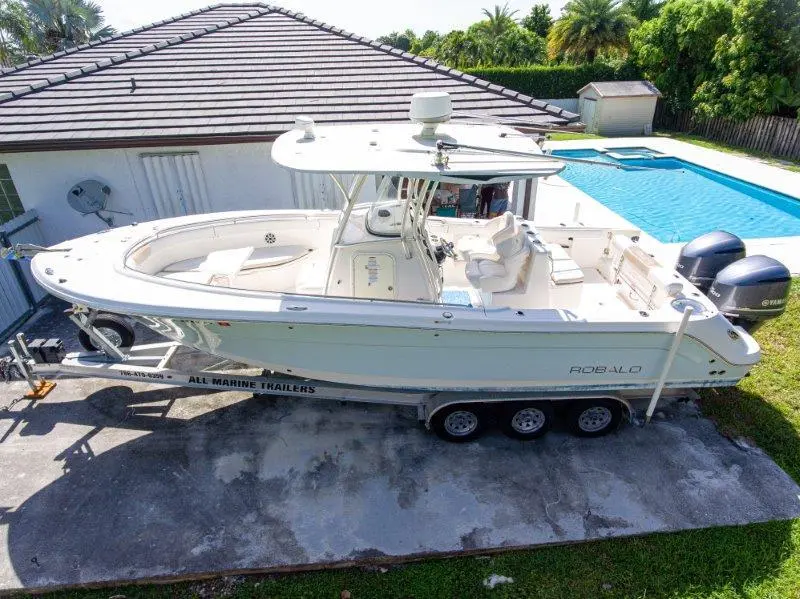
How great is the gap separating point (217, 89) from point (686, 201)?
1162 cm

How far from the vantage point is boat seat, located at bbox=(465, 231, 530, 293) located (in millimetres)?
4305

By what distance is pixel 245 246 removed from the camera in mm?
5309

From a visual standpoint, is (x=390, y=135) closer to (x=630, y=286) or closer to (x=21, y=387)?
(x=630, y=286)

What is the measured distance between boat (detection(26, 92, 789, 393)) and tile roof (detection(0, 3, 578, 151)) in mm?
2618

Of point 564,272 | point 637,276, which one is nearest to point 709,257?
point 637,276

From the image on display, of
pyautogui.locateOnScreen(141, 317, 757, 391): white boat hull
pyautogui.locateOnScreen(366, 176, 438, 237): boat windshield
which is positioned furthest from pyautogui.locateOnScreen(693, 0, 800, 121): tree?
pyautogui.locateOnScreen(366, 176, 438, 237): boat windshield

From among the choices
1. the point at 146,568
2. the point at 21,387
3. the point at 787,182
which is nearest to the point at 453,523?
the point at 146,568

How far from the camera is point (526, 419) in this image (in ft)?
14.0

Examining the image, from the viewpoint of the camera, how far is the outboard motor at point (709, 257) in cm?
486

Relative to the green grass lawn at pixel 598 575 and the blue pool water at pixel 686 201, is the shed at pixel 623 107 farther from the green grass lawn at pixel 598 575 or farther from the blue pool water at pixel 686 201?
the green grass lawn at pixel 598 575

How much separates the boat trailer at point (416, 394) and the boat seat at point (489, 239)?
4.73ft

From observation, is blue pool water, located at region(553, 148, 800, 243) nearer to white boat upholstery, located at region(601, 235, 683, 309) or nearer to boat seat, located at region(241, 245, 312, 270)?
white boat upholstery, located at region(601, 235, 683, 309)

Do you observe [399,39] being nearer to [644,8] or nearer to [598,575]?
[644,8]

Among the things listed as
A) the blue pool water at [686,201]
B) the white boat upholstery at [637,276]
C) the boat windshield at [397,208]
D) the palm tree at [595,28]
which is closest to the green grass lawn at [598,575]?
the white boat upholstery at [637,276]
